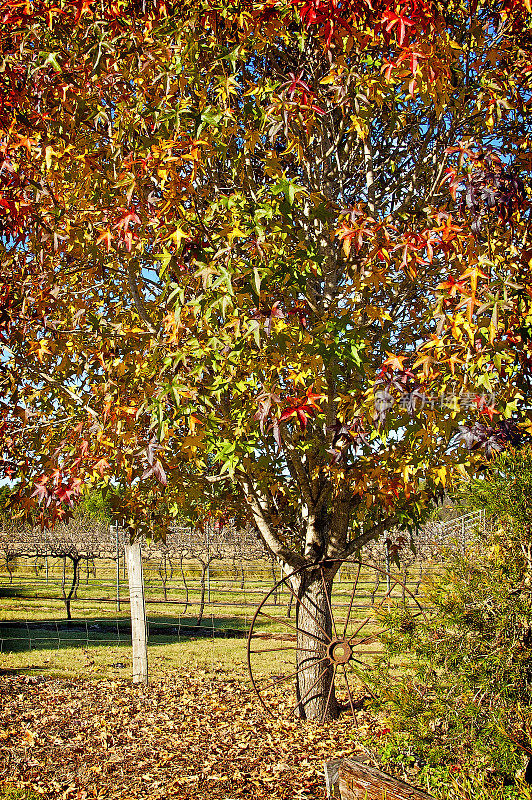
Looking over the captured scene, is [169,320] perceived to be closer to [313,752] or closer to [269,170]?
[269,170]

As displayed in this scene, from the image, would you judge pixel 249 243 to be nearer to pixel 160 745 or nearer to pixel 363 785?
pixel 363 785

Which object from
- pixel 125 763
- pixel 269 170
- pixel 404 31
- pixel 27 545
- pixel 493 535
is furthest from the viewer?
pixel 27 545

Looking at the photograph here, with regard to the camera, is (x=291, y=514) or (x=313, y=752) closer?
(x=313, y=752)

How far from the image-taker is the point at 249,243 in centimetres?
364

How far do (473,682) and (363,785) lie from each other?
939 mm

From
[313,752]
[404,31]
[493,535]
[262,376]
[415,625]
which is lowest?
[313,752]

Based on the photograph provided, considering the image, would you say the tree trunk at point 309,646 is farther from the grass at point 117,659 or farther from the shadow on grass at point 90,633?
the shadow on grass at point 90,633

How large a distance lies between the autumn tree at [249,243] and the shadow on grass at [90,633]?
28.1 feet

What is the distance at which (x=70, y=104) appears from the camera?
153 inches

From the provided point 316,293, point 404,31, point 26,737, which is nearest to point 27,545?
point 26,737

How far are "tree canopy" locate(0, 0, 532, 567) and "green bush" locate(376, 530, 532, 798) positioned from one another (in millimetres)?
649

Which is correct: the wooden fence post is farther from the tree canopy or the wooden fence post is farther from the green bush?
the green bush

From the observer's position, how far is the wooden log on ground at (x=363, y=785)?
10.5 feet

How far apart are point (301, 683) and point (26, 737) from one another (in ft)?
8.71
